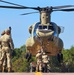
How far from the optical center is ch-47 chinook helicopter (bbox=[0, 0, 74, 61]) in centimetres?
2747

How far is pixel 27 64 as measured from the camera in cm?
8512

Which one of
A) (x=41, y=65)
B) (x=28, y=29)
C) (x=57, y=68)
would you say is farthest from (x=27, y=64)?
(x=41, y=65)

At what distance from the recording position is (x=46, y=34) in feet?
89.2

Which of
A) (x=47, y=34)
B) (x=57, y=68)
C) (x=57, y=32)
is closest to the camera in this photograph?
(x=47, y=34)

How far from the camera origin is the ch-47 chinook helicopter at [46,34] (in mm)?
27469

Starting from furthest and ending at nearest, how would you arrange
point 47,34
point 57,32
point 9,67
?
point 57,32, point 47,34, point 9,67

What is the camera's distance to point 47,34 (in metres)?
27.2

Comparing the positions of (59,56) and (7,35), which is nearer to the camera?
(7,35)

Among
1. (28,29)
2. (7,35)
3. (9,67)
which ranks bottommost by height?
(9,67)

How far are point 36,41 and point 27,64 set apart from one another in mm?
56763

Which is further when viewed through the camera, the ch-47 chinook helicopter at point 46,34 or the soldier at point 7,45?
the ch-47 chinook helicopter at point 46,34

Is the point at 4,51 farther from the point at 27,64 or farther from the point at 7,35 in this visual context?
the point at 27,64

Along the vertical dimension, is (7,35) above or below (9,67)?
above

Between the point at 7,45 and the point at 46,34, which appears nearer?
the point at 7,45
